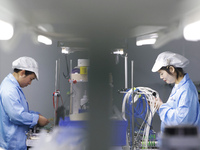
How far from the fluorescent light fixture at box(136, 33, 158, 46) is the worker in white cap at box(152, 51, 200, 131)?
14.3 inches

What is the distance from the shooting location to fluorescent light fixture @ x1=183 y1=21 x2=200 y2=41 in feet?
5.70

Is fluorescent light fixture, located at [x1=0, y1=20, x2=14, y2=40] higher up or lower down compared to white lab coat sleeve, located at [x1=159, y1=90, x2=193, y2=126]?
higher up

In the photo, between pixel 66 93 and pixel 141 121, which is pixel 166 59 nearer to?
pixel 141 121

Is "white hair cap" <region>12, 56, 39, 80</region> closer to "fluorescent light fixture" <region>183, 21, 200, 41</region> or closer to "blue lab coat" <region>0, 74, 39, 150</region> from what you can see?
"blue lab coat" <region>0, 74, 39, 150</region>

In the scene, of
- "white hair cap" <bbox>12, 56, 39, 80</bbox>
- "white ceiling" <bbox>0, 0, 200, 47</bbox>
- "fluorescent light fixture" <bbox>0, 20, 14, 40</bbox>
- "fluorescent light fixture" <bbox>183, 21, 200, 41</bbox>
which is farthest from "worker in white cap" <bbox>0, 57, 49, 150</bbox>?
"fluorescent light fixture" <bbox>183, 21, 200, 41</bbox>

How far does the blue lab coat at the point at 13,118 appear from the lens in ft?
3.46

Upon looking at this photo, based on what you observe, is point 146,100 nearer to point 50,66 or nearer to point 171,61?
point 171,61

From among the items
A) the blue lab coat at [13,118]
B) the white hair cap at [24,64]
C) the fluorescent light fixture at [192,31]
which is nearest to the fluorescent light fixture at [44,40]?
the white hair cap at [24,64]

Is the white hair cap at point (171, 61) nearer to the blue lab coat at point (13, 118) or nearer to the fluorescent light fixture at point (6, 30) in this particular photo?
the blue lab coat at point (13, 118)

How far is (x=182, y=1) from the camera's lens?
1549 mm

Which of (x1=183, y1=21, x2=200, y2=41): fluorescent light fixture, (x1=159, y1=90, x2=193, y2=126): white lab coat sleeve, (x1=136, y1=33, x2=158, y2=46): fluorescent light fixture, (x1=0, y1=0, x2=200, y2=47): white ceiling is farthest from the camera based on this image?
(x1=183, y1=21, x2=200, y2=41): fluorescent light fixture

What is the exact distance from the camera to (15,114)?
1.05 metres

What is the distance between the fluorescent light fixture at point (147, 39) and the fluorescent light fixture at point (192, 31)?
1.24 feet

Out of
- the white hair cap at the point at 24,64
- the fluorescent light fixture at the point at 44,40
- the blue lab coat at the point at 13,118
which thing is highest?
the fluorescent light fixture at the point at 44,40
